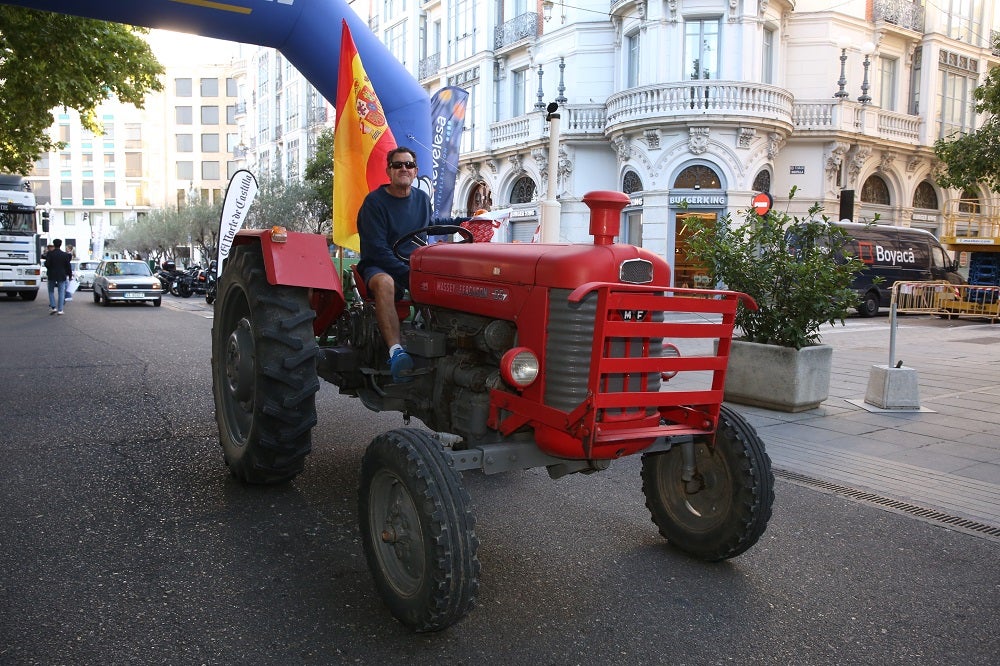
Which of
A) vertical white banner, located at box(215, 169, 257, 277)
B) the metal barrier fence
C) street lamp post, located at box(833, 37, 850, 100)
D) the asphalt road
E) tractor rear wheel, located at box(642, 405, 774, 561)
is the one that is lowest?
the asphalt road

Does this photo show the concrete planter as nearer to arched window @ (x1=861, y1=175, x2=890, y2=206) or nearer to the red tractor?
the red tractor

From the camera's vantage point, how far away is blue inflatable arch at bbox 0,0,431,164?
267 inches

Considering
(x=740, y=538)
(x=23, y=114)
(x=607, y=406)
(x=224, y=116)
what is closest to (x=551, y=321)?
(x=607, y=406)

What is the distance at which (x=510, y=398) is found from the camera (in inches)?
132

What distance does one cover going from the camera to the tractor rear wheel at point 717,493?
138 inches

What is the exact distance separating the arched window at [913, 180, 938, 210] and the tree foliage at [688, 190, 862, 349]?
23866mm

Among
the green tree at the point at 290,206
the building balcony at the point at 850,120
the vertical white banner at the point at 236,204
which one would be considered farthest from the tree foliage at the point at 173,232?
the vertical white banner at the point at 236,204

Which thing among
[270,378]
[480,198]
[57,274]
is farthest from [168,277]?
[270,378]

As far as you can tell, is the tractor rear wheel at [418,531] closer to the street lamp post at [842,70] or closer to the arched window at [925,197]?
the street lamp post at [842,70]

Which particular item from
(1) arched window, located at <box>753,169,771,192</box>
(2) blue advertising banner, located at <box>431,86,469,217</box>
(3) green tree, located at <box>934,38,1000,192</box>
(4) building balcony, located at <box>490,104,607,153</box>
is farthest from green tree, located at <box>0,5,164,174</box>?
(3) green tree, located at <box>934,38,1000,192</box>

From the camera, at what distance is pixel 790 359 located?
7.25 meters

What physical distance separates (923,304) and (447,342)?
20.5 m

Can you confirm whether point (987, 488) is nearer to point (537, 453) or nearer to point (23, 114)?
point (537, 453)

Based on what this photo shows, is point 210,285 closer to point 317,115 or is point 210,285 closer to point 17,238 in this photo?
point 17,238
